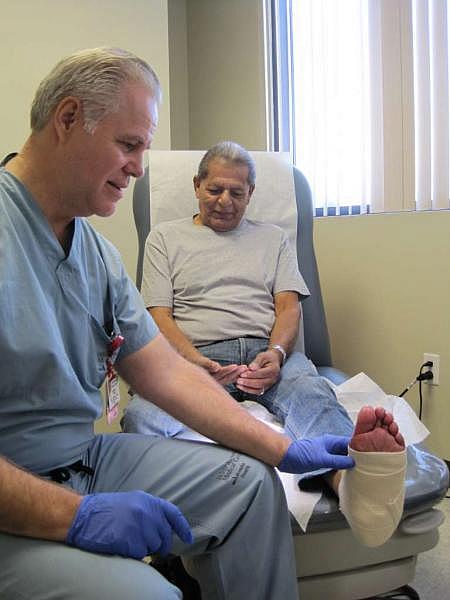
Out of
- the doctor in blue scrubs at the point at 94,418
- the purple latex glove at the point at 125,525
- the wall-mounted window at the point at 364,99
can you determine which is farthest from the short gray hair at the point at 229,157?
the purple latex glove at the point at 125,525

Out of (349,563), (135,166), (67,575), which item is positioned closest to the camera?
(67,575)

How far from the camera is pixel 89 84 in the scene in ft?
2.69

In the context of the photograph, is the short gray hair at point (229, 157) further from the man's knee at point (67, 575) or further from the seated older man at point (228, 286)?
the man's knee at point (67, 575)

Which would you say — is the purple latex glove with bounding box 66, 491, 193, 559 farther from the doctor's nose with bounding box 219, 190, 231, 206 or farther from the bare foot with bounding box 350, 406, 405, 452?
the doctor's nose with bounding box 219, 190, 231, 206

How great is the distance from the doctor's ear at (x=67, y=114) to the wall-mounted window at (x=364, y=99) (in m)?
1.51

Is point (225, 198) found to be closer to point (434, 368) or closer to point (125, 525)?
point (434, 368)

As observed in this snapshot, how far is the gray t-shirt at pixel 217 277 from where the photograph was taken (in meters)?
1.66

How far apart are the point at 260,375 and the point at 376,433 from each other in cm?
60

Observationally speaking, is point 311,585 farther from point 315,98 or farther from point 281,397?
point 315,98

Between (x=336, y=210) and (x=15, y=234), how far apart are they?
1740mm

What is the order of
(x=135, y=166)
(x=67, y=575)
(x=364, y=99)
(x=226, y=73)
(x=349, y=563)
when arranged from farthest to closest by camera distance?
(x=226, y=73), (x=364, y=99), (x=349, y=563), (x=135, y=166), (x=67, y=575)

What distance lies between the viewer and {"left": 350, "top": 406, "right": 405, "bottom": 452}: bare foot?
871mm

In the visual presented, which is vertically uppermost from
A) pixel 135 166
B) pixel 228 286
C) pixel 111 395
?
pixel 135 166

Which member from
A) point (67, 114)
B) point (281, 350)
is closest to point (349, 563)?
point (281, 350)
